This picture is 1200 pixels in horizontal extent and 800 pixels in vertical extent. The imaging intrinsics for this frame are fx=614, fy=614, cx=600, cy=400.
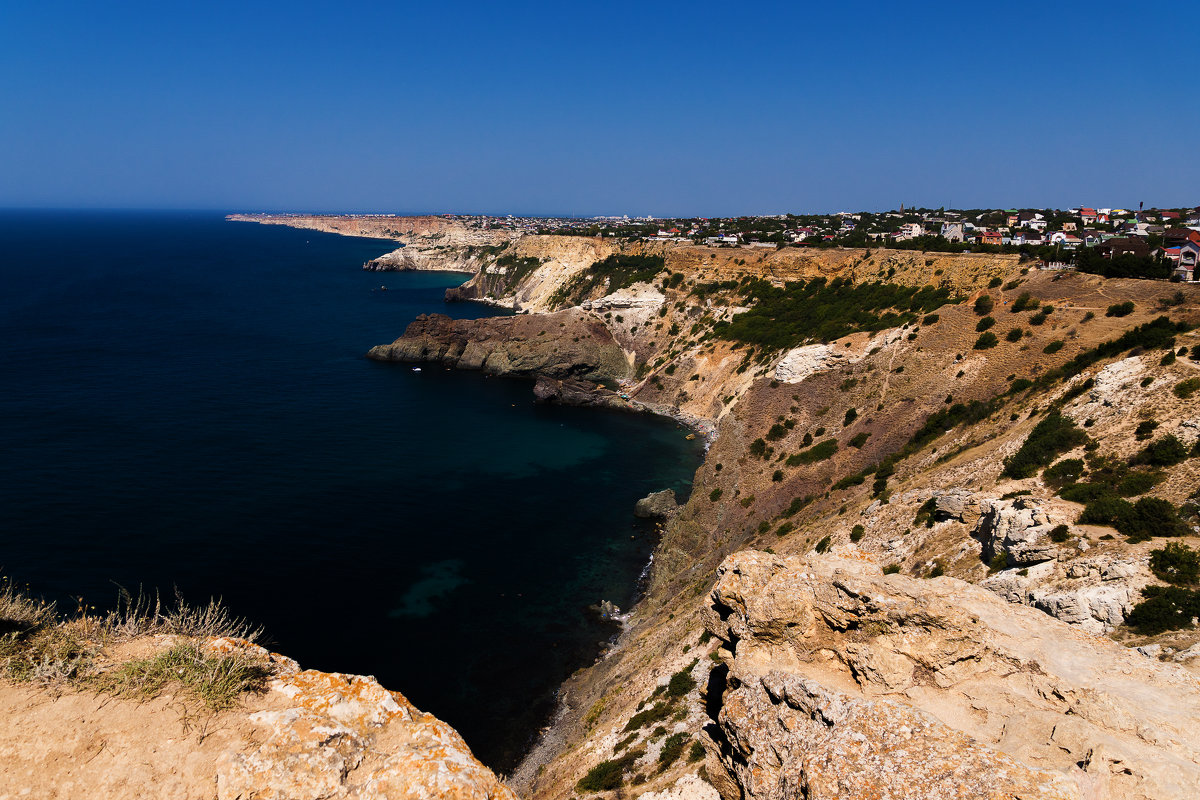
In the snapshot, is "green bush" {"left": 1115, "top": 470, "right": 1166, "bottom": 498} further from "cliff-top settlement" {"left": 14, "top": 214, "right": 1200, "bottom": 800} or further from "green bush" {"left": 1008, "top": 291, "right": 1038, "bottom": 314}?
"green bush" {"left": 1008, "top": 291, "right": 1038, "bottom": 314}

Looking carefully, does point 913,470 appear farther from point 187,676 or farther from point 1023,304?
point 187,676

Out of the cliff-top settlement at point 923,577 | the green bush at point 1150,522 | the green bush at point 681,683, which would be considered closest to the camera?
the cliff-top settlement at point 923,577

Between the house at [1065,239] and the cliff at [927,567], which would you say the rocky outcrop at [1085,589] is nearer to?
the cliff at [927,567]

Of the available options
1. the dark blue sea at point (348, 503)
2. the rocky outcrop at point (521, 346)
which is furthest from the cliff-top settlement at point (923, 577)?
the rocky outcrop at point (521, 346)

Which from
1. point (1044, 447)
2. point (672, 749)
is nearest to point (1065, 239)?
point (1044, 447)

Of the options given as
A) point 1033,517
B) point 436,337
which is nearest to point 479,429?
point 436,337
